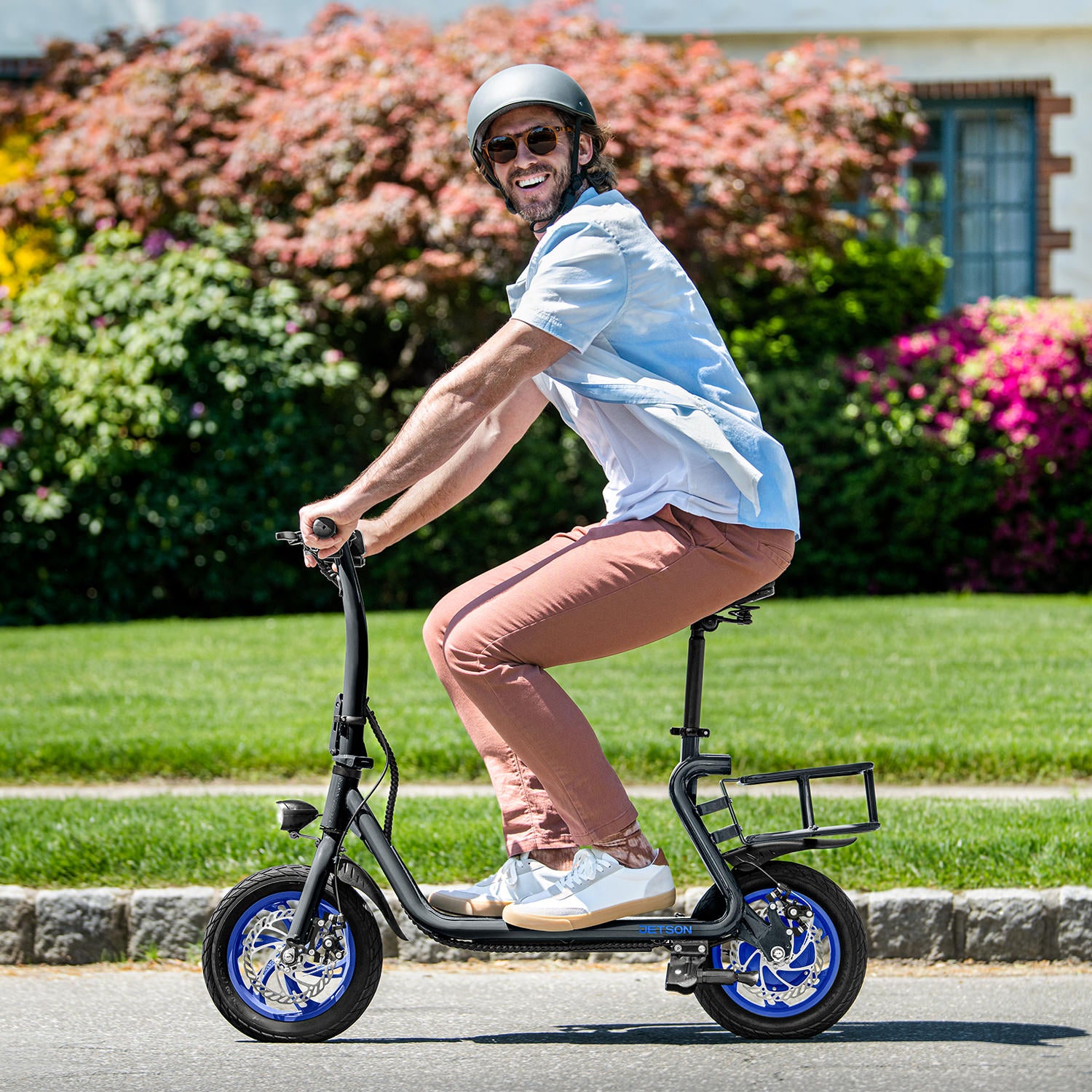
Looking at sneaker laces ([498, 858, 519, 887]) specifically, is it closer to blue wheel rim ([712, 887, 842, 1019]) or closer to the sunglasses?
blue wheel rim ([712, 887, 842, 1019])

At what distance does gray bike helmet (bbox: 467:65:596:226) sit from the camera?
11.8 feet

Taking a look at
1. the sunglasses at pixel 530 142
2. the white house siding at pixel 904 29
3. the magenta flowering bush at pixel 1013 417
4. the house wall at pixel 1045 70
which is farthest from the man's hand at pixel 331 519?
the house wall at pixel 1045 70

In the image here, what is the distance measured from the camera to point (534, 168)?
12.1 feet

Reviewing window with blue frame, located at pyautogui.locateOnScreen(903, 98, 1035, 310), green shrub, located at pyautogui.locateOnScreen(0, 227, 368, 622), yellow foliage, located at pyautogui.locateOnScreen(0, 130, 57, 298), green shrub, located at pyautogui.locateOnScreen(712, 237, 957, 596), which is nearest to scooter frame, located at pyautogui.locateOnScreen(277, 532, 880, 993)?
green shrub, located at pyautogui.locateOnScreen(0, 227, 368, 622)

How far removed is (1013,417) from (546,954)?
8270mm

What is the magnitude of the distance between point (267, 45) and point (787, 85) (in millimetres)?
4168

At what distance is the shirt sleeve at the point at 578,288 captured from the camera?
11.4 ft

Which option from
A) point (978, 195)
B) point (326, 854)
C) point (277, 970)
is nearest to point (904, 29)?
point (978, 195)

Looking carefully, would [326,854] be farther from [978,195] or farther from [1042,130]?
[1042,130]

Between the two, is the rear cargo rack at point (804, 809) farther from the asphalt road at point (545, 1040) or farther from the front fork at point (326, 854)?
the front fork at point (326, 854)

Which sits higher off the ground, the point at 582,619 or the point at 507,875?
the point at 582,619

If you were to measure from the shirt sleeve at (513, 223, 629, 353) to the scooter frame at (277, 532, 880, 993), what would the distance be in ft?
2.26

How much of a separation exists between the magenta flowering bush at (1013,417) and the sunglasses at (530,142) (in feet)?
29.4

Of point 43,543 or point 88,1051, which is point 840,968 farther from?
point 43,543
